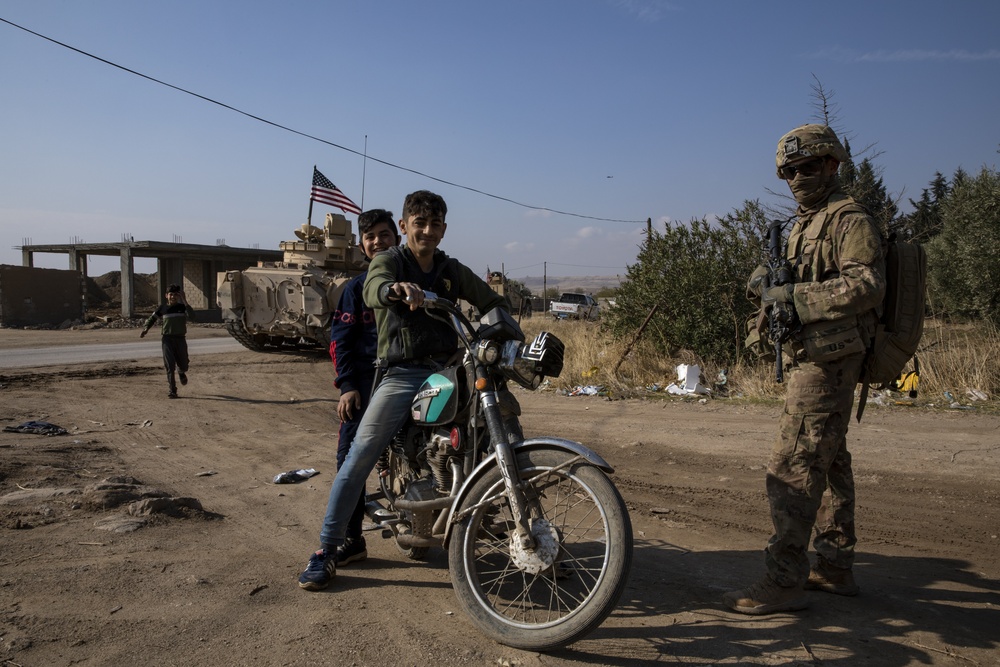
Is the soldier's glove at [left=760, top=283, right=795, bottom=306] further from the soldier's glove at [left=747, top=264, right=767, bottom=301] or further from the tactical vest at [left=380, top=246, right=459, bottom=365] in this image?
the tactical vest at [left=380, top=246, right=459, bottom=365]

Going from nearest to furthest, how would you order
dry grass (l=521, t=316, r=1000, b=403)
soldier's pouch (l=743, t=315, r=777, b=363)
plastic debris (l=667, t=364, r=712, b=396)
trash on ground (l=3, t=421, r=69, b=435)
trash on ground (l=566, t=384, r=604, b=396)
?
soldier's pouch (l=743, t=315, r=777, b=363)
trash on ground (l=3, t=421, r=69, b=435)
dry grass (l=521, t=316, r=1000, b=403)
plastic debris (l=667, t=364, r=712, b=396)
trash on ground (l=566, t=384, r=604, b=396)

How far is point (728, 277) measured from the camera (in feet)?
38.0

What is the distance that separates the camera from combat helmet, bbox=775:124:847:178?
3.48 meters

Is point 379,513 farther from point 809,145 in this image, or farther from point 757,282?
point 809,145

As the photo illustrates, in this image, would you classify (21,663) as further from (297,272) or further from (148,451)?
(297,272)

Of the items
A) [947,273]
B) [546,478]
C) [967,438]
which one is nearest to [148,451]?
[546,478]

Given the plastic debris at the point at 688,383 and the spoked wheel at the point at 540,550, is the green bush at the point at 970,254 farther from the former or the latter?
the spoked wheel at the point at 540,550

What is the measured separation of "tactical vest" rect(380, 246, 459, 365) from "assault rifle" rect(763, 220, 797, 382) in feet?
5.14

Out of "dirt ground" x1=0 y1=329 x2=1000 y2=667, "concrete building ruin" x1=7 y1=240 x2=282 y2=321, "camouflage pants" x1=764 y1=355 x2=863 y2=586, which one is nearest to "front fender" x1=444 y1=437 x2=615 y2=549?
"dirt ground" x1=0 y1=329 x2=1000 y2=667

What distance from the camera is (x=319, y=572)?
11.6 ft

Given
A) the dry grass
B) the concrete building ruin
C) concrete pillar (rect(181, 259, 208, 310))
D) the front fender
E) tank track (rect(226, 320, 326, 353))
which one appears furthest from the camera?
concrete pillar (rect(181, 259, 208, 310))

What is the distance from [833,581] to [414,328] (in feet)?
7.80

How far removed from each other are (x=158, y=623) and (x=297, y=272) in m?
14.0

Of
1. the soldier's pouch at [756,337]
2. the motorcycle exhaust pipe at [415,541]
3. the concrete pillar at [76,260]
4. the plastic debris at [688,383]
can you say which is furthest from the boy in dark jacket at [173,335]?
the concrete pillar at [76,260]
